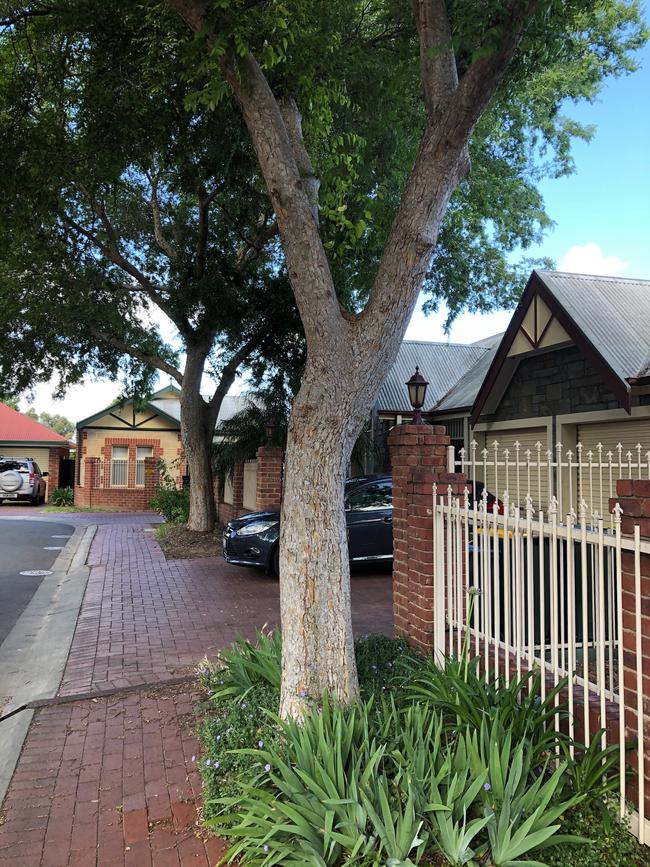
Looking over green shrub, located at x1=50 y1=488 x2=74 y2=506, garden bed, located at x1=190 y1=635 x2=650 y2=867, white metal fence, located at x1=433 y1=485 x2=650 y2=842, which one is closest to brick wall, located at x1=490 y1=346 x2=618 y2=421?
white metal fence, located at x1=433 y1=485 x2=650 y2=842

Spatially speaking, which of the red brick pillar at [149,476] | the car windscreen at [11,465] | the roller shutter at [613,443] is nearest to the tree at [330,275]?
the roller shutter at [613,443]

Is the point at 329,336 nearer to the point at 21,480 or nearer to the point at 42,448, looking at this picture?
the point at 21,480

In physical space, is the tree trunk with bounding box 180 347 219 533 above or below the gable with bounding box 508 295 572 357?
below

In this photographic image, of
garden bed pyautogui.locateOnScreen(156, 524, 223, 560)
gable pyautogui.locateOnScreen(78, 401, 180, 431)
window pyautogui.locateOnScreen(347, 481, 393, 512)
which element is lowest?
garden bed pyautogui.locateOnScreen(156, 524, 223, 560)

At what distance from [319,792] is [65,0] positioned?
7372 mm

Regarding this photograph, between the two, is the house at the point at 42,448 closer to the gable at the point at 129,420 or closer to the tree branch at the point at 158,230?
the gable at the point at 129,420

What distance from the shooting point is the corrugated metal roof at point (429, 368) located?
59.8ft

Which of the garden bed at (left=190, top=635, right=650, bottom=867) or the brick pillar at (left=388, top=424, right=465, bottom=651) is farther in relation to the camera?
the brick pillar at (left=388, top=424, right=465, bottom=651)

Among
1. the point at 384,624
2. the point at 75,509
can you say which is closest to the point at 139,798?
the point at 384,624

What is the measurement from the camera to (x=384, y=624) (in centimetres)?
715

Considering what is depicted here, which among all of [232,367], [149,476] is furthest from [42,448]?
[232,367]

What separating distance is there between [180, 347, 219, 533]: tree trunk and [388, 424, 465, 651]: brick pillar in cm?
1004

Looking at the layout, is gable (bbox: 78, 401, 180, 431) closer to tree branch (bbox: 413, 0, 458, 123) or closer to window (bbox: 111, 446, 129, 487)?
window (bbox: 111, 446, 129, 487)

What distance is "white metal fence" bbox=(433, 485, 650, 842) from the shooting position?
9.44 ft
